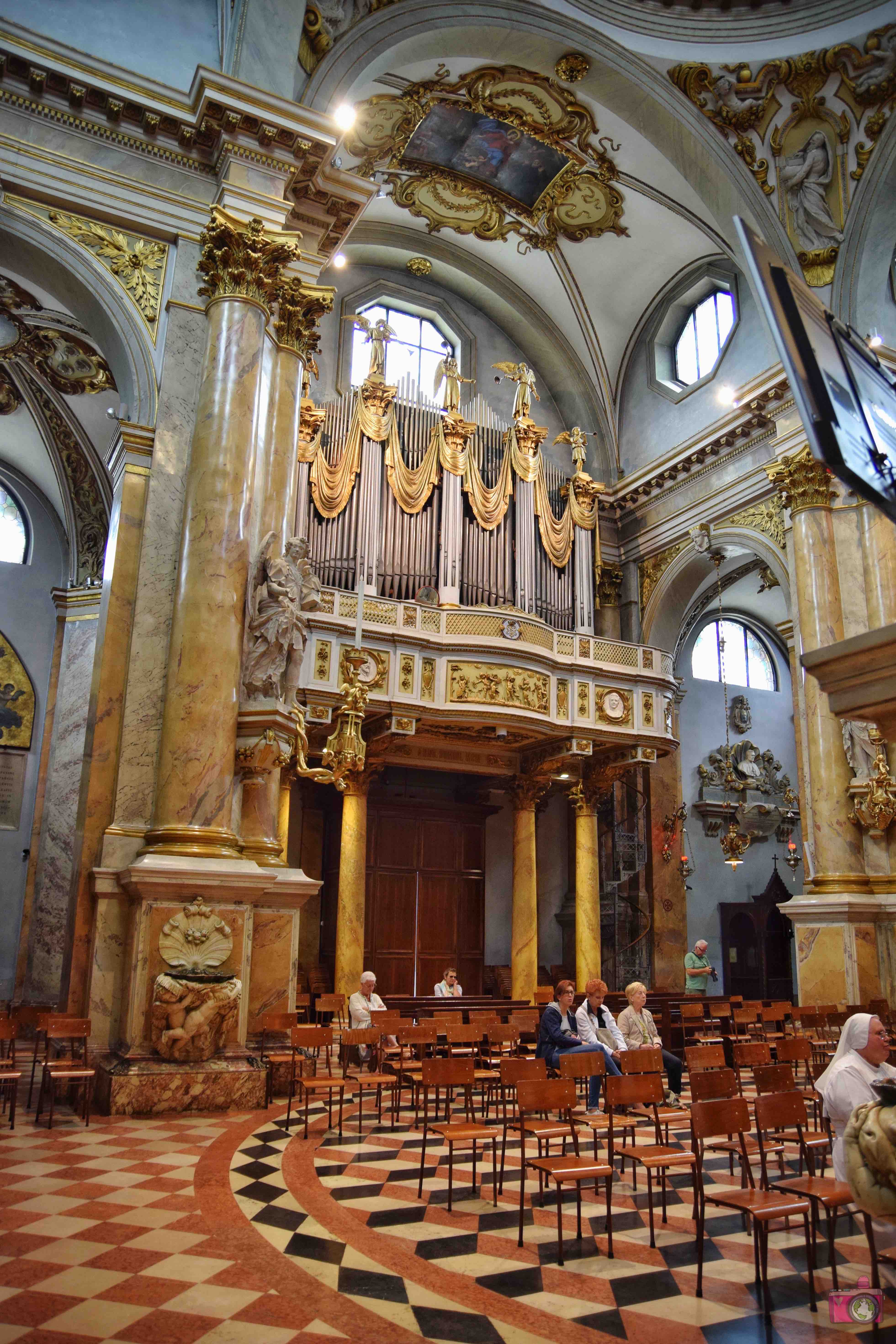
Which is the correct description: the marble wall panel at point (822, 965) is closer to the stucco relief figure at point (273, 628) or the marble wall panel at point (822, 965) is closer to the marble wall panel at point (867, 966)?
the marble wall panel at point (867, 966)

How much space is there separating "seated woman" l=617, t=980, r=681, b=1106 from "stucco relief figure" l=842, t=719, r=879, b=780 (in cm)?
606

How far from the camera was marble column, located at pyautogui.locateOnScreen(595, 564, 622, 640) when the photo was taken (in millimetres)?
19656

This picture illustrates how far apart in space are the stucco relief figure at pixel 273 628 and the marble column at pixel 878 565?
8.33 metres

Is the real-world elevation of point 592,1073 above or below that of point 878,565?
below

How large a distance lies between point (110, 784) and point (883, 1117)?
757cm

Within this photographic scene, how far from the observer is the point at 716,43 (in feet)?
44.8

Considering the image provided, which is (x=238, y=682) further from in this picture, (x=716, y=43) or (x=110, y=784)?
(x=716, y=43)

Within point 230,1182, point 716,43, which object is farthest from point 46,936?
point 716,43

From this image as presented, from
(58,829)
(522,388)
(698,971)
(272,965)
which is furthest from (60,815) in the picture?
(522,388)

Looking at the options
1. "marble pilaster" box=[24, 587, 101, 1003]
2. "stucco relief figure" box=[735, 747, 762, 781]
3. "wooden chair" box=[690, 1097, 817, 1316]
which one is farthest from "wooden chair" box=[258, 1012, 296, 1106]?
"stucco relief figure" box=[735, 747, 762, 781]

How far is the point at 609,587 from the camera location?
65.1 feet

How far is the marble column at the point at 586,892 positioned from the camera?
17047 millimetres

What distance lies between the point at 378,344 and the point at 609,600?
675 centimetres

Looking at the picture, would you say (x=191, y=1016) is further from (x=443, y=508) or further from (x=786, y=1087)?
(x=443, y=508)
